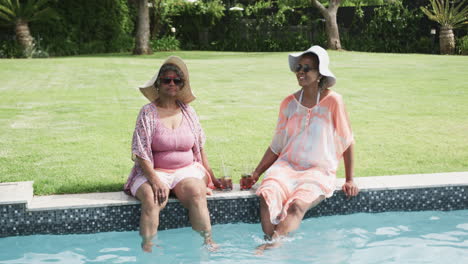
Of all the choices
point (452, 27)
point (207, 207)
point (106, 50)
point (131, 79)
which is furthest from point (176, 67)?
point (106, 50)

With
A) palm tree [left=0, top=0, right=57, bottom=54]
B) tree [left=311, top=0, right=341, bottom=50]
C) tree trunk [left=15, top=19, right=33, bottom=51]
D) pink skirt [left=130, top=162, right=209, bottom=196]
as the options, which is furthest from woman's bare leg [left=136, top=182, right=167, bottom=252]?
tree [left=311, top=0, right=341, bottom=50]

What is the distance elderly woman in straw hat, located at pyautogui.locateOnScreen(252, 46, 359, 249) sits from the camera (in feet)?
15.1

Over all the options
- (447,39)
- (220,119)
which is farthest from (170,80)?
(447,39)

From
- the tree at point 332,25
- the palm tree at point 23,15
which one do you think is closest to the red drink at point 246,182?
the palm tree at point 23,15

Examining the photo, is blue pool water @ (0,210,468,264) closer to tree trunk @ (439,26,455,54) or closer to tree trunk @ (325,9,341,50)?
tree trunk @ (439,26,455,54)

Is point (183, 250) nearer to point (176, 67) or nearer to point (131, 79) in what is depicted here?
point (176, 67)

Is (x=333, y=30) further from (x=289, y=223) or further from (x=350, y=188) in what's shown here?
→ (x=289, y=223)

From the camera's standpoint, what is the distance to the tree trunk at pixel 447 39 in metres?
23.8

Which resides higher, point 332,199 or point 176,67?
point 176,67

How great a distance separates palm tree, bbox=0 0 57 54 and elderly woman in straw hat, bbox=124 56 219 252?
20.1 metres

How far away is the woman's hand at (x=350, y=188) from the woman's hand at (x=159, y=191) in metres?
1.44

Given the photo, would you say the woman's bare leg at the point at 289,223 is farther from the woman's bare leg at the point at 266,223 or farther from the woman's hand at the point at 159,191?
the woman's hand at the point at 159,191

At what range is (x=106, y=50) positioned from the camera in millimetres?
27281

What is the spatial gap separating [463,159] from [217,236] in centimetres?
304
